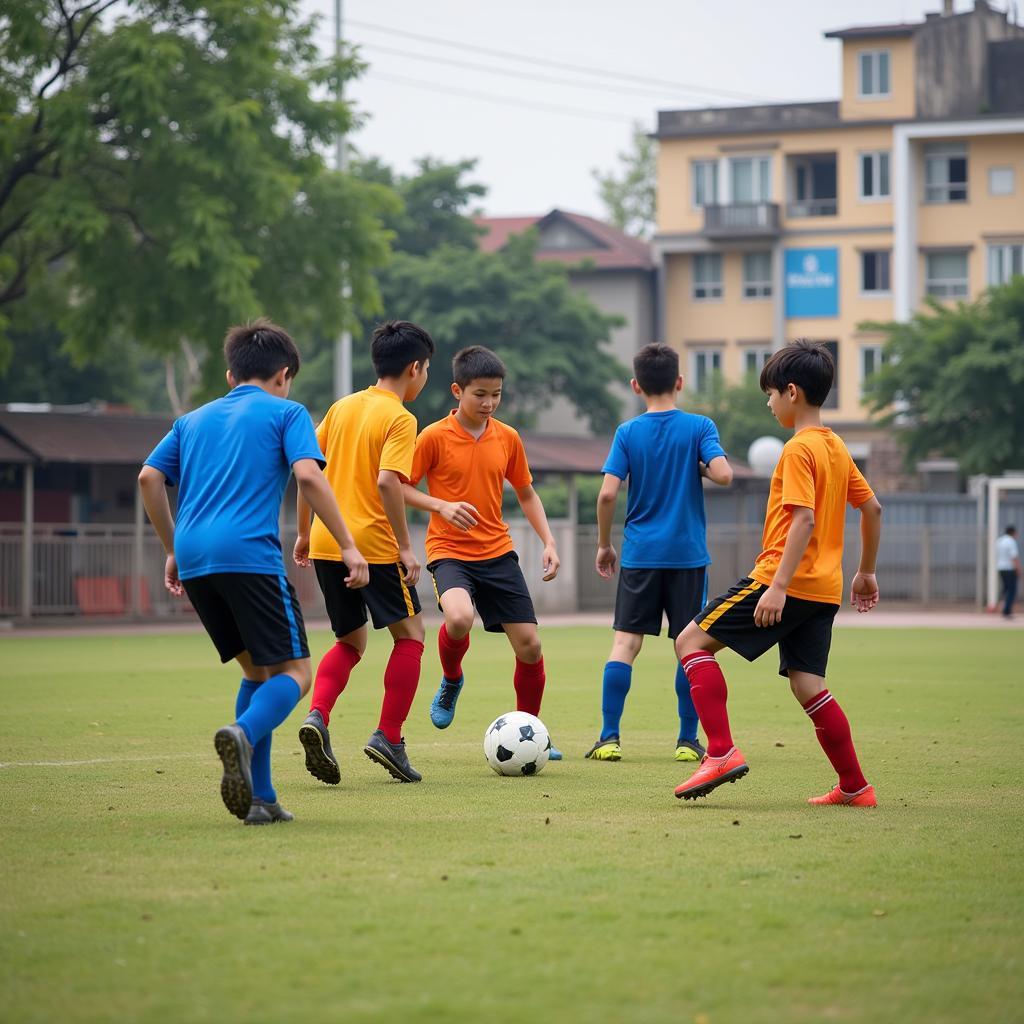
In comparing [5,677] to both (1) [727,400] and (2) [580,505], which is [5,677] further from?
(1) [727,400]

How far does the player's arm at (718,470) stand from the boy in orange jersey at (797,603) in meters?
1.32

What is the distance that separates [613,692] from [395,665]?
5.06 feet

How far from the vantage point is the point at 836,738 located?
7.34 meters

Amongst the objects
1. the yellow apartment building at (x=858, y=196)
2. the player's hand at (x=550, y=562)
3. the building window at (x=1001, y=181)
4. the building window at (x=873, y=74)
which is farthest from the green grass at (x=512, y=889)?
the building window at (x=873, y=74)

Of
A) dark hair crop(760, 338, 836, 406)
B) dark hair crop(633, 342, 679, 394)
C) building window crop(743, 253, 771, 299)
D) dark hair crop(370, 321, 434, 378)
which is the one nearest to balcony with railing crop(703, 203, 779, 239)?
building window crop(743, 253, 771, 299)

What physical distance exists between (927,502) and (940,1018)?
35864mm

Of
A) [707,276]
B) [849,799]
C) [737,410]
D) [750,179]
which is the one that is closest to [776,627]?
[849,799]

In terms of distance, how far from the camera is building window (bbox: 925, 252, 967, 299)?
54688mm

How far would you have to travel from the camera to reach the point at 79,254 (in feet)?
96.1

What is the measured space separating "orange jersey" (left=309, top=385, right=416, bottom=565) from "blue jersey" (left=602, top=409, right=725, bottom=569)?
1.46 meters

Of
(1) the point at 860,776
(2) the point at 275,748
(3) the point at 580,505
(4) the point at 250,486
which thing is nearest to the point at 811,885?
(1) the point at 860,776

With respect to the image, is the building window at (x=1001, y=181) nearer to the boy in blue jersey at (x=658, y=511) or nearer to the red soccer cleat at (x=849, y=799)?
the boy in blue jersey at (x=658, y=511)

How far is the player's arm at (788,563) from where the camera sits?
7.05m

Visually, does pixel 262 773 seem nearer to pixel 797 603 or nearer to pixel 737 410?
pixel 797 603
